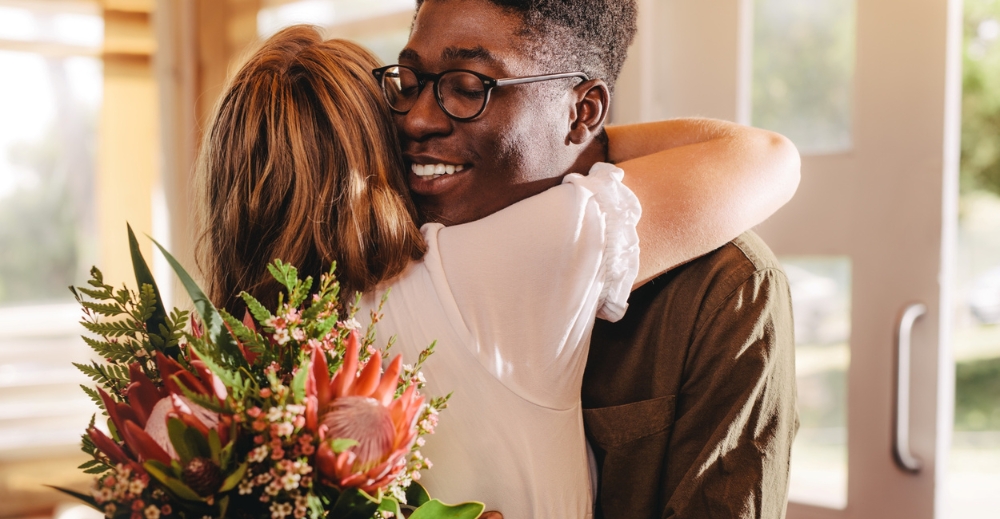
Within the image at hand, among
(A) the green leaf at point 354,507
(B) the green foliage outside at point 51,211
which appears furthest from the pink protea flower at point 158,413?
(B) the green foliage outside at point 51,211

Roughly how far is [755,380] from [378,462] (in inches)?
22.5

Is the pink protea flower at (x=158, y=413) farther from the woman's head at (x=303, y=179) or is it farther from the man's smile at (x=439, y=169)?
the man's smile at (x=439, y=169)

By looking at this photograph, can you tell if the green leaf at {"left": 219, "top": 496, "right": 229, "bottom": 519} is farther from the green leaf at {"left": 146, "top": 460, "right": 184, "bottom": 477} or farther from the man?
the man

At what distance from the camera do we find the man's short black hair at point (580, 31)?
103cm

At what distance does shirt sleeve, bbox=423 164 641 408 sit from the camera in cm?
86

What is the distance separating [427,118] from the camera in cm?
101

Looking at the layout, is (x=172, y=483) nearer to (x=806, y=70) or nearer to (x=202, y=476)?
(x=202, y=476)

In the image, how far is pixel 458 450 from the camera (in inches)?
35.8

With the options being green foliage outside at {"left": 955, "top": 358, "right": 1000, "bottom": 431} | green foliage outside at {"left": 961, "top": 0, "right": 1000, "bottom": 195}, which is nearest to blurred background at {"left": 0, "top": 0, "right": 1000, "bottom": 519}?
green foliage outside at {"left": 961, "top": 0, "right": 1000, "bottom": 195}

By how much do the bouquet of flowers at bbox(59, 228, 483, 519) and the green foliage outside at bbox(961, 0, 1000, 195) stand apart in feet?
15.0

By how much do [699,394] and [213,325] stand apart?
0.65 metres

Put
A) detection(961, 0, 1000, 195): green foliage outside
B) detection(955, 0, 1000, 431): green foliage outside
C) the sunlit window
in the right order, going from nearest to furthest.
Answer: the sunlit window, detection(961, 0, 1000, 195): green foliage outside, detection(955, 0, 1000, 431): green foliage outside

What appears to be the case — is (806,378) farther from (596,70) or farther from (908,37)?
(596,70)

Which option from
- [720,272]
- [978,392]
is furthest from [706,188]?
[978,392]
